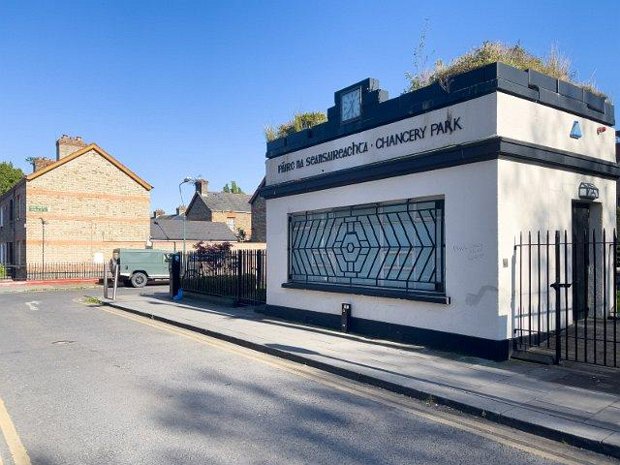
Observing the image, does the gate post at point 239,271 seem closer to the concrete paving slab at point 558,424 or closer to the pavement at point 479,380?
the pavement at point 479,380

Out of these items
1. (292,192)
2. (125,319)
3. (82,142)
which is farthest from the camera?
(82,142)

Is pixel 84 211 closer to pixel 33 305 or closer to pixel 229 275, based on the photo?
pixel 33 305

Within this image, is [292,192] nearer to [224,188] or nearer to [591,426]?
[591,426]

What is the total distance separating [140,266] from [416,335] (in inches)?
818

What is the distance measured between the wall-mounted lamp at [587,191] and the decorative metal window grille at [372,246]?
2.56m

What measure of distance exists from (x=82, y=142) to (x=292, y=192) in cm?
3087

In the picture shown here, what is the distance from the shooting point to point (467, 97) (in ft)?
26.0

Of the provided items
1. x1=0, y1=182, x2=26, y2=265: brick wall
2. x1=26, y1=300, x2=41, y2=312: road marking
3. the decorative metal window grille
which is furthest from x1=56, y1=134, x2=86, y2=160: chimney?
the decorative metal window grille

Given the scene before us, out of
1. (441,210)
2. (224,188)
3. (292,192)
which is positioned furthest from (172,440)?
(224,188)

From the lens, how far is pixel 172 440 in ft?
15.5

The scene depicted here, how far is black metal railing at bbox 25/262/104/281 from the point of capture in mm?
32125

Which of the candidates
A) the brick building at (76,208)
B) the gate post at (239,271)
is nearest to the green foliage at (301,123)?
the gate post at (239,271)

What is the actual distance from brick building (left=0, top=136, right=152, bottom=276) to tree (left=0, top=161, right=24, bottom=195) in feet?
97.9

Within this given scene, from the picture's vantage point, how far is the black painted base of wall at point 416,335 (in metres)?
7.33
